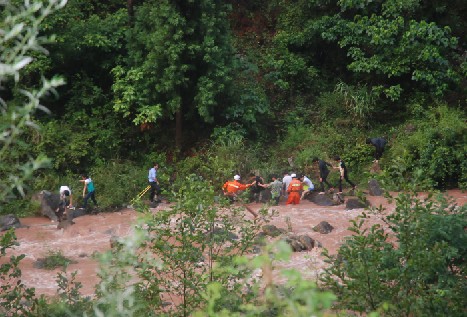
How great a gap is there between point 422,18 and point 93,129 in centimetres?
996

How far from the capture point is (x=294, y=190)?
17.5 meters

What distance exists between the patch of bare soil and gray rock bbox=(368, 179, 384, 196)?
24 centimetres

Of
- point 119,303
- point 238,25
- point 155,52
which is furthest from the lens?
point 238,25

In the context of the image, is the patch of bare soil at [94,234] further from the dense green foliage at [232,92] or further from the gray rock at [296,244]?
the dense green foliage at [232,92]

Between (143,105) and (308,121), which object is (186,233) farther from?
(308,121)

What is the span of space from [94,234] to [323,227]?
204 inches

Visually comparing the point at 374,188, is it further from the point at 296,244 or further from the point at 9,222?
the point at 9,222

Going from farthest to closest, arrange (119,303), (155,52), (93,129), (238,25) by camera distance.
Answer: (238,25) → (93,129) → (155,52) → (119,303)

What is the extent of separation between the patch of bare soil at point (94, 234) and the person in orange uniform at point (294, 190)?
7.1 inches

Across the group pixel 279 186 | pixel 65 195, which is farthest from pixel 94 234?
pixel 279 186

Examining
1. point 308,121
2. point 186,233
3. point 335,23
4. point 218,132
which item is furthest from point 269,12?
point 186,233

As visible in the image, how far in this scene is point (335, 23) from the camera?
2130cm

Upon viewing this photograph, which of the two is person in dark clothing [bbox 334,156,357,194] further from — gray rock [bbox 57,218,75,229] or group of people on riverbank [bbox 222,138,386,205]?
gray rock [bbox 57,218,75,229]

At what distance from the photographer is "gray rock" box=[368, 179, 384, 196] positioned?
17.8 m
